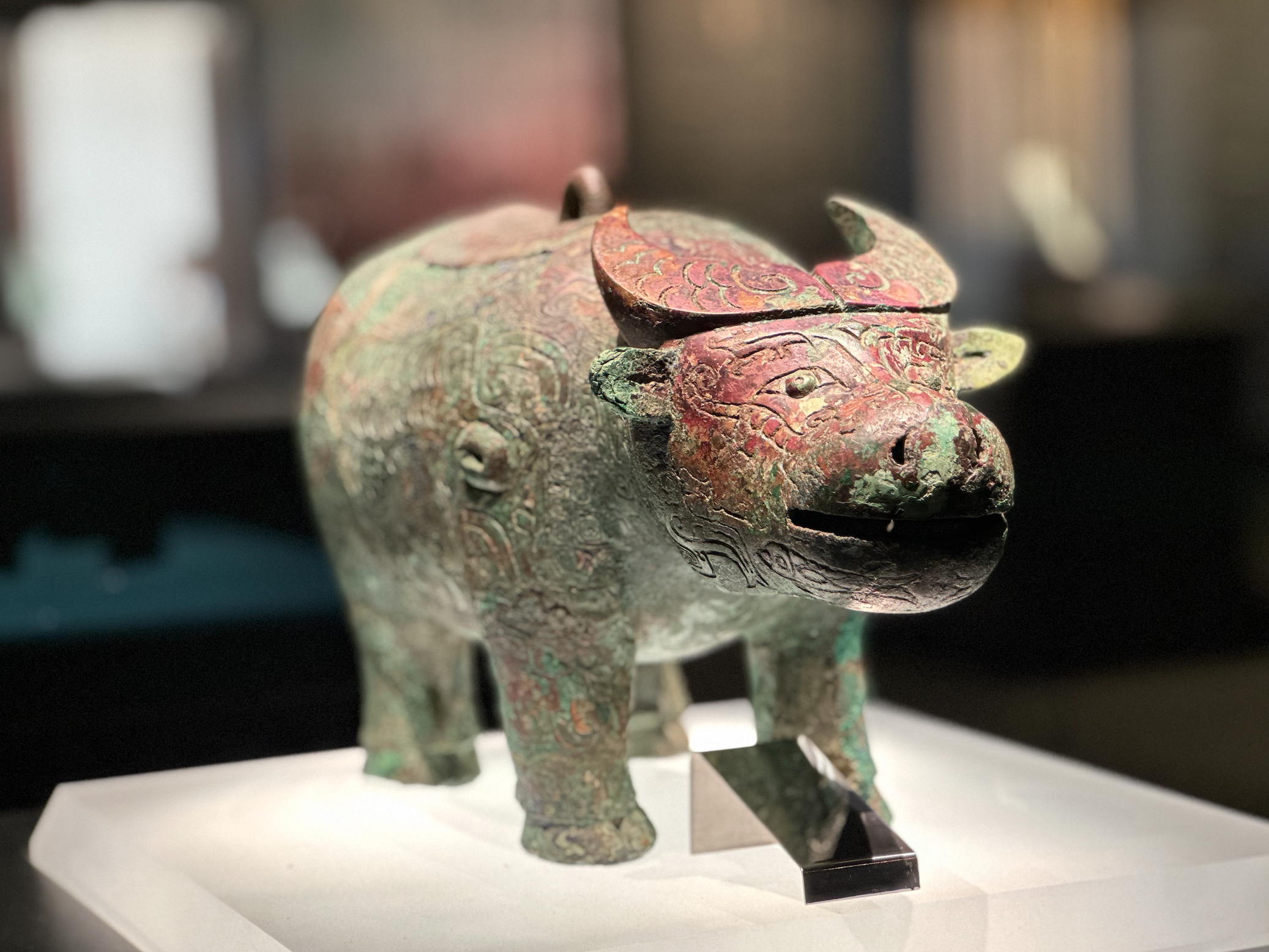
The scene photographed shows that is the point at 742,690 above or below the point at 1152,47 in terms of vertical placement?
below

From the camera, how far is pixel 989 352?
256cm

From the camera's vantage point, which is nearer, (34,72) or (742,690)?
(34,72)

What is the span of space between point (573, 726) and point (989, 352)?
91 cm

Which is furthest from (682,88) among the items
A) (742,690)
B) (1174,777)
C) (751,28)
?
(1174,777)

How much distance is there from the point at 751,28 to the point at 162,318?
1622 millimetres

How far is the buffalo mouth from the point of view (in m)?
2.07

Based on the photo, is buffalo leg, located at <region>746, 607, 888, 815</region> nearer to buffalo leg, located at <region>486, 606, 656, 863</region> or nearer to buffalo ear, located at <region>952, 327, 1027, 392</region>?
buffalo leg, located at <region>486, 606, 656, 863</region>

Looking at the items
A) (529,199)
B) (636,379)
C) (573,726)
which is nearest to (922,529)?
(636,379)

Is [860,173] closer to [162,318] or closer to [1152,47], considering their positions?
[1152,47]

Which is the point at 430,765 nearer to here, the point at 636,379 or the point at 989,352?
the point at 636,379

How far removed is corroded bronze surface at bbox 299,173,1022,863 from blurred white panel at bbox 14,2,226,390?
2.58ft

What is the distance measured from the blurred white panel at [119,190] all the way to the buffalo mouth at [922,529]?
2198 mm

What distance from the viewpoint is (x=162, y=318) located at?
3.85m

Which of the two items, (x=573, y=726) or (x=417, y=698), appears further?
(x=417, y=698)
